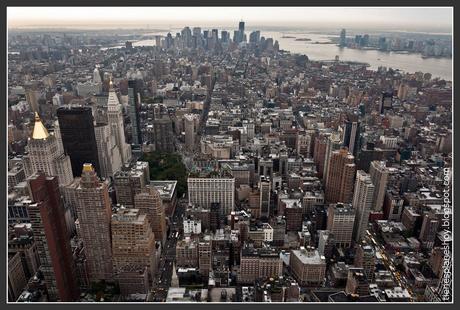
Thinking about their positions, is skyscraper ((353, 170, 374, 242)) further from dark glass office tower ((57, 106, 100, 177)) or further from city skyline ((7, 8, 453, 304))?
dark glass office tower ((57, 106, 100, 177))

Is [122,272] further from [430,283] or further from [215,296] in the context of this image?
[430,283]

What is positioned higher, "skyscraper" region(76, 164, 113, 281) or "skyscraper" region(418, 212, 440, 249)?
"skyscraper" region(76, 164, 113, 281)

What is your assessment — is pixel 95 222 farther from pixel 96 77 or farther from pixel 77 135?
pixel 96 77

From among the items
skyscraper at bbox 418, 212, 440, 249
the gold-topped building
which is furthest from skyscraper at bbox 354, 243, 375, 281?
the gold-topped building

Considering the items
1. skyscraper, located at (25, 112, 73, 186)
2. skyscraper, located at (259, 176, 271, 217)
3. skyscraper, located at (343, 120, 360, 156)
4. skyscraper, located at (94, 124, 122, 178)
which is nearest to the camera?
skyscraper, located at (25, 112, 73, 186)

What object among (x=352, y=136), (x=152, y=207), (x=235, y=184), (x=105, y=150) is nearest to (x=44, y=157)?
(x=105, y=150)

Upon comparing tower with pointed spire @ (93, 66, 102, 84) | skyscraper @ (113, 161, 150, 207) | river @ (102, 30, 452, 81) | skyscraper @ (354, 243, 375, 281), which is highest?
river @ (102, 30, 452, 81)

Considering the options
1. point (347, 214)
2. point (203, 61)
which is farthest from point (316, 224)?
point (203, 61)
